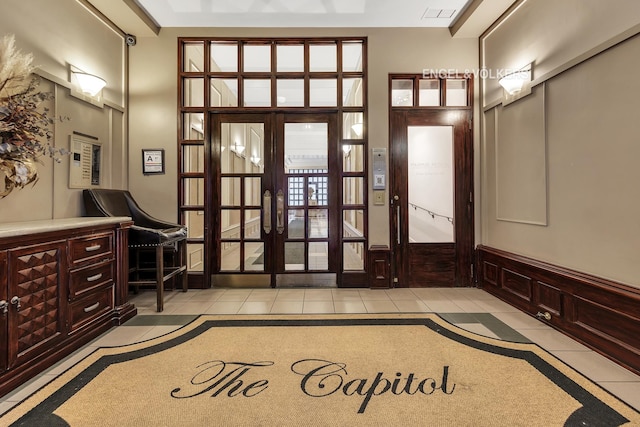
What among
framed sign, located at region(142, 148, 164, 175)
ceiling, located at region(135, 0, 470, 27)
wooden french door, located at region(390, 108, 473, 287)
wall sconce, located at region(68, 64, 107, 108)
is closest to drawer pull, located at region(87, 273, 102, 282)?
framed sign, located at region(142, 148, 164, 175)

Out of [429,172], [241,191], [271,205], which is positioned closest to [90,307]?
[241,191]

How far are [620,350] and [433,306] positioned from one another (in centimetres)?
148

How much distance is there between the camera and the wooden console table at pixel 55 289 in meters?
1.87

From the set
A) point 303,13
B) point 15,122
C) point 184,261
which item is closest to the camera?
point 15,122

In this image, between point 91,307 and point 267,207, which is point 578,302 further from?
point 91,307

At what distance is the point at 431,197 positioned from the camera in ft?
13.4

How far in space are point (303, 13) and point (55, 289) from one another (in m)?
3.68

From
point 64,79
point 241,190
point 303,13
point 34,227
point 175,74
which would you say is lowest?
point 34,227

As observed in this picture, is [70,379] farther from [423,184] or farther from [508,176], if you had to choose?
[508,176]

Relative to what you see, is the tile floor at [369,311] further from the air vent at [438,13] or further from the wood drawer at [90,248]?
the air vent at [438,13]

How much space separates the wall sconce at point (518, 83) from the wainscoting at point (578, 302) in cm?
→ 170

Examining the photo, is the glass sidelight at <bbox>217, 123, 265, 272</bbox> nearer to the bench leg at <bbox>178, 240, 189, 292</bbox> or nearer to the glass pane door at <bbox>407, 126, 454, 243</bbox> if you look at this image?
the bench leg at <bbox>178, 240, 189, 292</bbox>

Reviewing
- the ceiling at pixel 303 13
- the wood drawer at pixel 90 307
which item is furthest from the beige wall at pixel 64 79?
the wood drawer at pixel 90 307

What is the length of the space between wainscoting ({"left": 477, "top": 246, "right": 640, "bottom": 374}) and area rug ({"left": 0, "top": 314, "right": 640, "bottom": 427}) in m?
0.41
